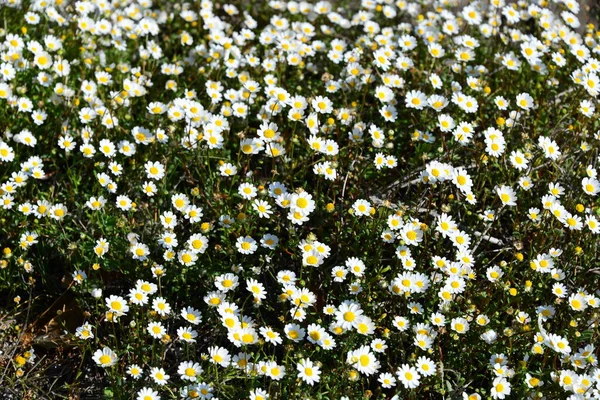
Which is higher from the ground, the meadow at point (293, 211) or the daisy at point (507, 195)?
the daisy at point (507, 195)

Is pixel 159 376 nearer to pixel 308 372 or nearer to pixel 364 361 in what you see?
pixel 308 372

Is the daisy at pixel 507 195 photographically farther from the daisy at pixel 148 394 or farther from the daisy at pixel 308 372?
the daisy at pixel 148 394

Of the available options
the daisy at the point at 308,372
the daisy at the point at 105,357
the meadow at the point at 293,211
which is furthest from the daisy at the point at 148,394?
the daisy at the point at 308,372

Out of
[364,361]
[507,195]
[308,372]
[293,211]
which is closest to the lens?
[308,372]

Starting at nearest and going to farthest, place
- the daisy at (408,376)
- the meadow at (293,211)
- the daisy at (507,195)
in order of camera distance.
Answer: the daisy at (408,376), the meadow at (293,211), the daisy at (507,195)

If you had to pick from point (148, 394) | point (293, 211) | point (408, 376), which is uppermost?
point (293, 211)

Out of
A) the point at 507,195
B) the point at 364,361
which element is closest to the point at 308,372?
the point at 364,361

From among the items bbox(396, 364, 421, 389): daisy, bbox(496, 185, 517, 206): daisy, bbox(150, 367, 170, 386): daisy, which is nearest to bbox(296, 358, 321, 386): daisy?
bbox(396, 364, 421, 389): daisy

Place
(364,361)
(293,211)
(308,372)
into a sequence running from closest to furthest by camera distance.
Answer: (308,372) → (364,361) → (293,211)

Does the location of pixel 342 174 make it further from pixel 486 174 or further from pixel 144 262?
pixel 144 262
